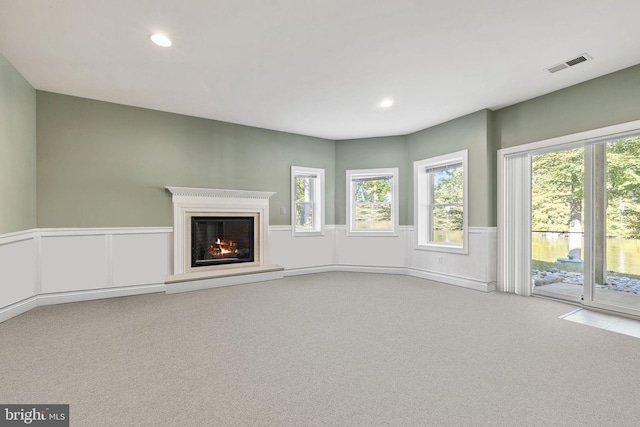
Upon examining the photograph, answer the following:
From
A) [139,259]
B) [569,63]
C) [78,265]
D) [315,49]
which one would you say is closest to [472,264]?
[569,63]

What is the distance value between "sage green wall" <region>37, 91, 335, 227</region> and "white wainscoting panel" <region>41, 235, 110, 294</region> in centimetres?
23

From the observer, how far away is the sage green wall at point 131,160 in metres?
3.91

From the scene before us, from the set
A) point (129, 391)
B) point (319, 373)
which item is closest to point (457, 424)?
point (319, 373)

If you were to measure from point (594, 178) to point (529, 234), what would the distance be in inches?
40.3

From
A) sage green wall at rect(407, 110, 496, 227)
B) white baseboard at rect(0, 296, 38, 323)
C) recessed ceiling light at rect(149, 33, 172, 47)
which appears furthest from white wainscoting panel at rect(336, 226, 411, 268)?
white baseboard at rect(0, 296, 38, 323)

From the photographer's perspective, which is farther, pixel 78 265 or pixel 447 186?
pixel 447 186

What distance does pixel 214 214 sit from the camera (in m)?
5.02

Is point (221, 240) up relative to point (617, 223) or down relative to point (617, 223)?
down

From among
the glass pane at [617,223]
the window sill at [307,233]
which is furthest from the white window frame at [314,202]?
the glass pane at [617,223]

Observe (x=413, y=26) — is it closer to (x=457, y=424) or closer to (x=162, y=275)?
(x=457, y=424)

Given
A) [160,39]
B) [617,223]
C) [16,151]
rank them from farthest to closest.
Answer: [617,223]
[16,151]
[160,39]

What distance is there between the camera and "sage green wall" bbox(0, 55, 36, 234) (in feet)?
9.96

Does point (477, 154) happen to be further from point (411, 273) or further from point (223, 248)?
point (223, 248)

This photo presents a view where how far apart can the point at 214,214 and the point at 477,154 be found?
4338mm
